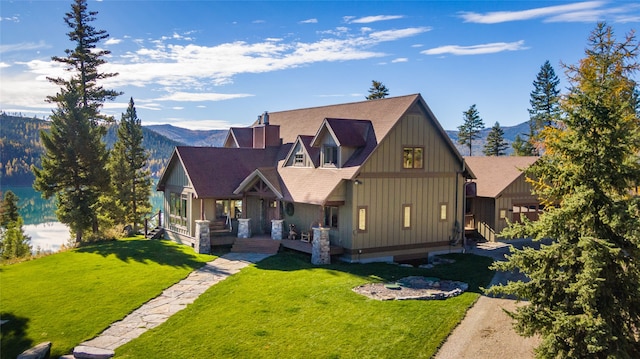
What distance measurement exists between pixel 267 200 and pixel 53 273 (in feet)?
35.3

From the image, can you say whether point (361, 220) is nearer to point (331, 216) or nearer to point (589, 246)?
point (331, 216)

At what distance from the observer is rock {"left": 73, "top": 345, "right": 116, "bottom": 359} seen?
41.5ft

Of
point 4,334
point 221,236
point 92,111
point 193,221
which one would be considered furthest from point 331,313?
point 92,111

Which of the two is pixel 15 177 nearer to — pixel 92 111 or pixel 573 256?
pixel 92 111

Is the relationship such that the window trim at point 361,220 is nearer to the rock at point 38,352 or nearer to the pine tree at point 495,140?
the rock at point 38,352

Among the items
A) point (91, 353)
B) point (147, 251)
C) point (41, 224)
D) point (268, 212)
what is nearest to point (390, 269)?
point (268, 212)

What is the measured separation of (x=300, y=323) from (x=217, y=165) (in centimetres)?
1501

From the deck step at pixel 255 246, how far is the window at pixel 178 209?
4.57 meters

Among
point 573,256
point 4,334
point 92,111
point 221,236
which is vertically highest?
point 92,111

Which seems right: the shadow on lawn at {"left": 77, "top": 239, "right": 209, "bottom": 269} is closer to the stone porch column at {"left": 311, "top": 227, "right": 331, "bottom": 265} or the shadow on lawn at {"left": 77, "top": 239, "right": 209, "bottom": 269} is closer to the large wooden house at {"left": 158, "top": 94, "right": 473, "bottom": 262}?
the large wooden house at {"left": 158, "top": 94, "right": 473, "bottom": 262}

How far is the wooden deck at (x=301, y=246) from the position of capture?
21734 mm

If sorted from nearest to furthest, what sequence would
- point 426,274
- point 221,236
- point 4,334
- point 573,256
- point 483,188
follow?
point 573,256
point 4,334
point 426,274
point 221,236
point 483,188

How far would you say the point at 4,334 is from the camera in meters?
14.8

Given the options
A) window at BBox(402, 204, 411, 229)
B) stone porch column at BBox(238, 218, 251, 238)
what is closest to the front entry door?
stone porch column at BBox(238, 218, 251, 238)
